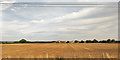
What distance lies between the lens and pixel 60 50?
7.38 ft

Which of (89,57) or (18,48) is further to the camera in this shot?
(18,48)

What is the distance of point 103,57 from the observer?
2.13 meters

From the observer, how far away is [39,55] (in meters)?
2.15

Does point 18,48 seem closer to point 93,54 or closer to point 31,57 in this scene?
point 31,57

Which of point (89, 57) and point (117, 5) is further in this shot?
point (117, 5)

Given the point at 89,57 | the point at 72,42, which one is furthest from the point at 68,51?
the point at 89,57

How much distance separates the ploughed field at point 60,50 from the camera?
85.5 inches

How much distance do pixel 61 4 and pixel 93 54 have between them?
A: 0.93 m

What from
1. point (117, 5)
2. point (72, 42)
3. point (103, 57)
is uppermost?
point (117, 5)

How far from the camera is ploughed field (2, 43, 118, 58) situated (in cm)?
217

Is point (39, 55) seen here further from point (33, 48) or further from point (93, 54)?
point (93, 54)

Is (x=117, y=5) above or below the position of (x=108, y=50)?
above

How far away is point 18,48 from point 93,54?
120 cm

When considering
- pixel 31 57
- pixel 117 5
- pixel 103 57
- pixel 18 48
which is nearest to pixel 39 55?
pixel 31 57
